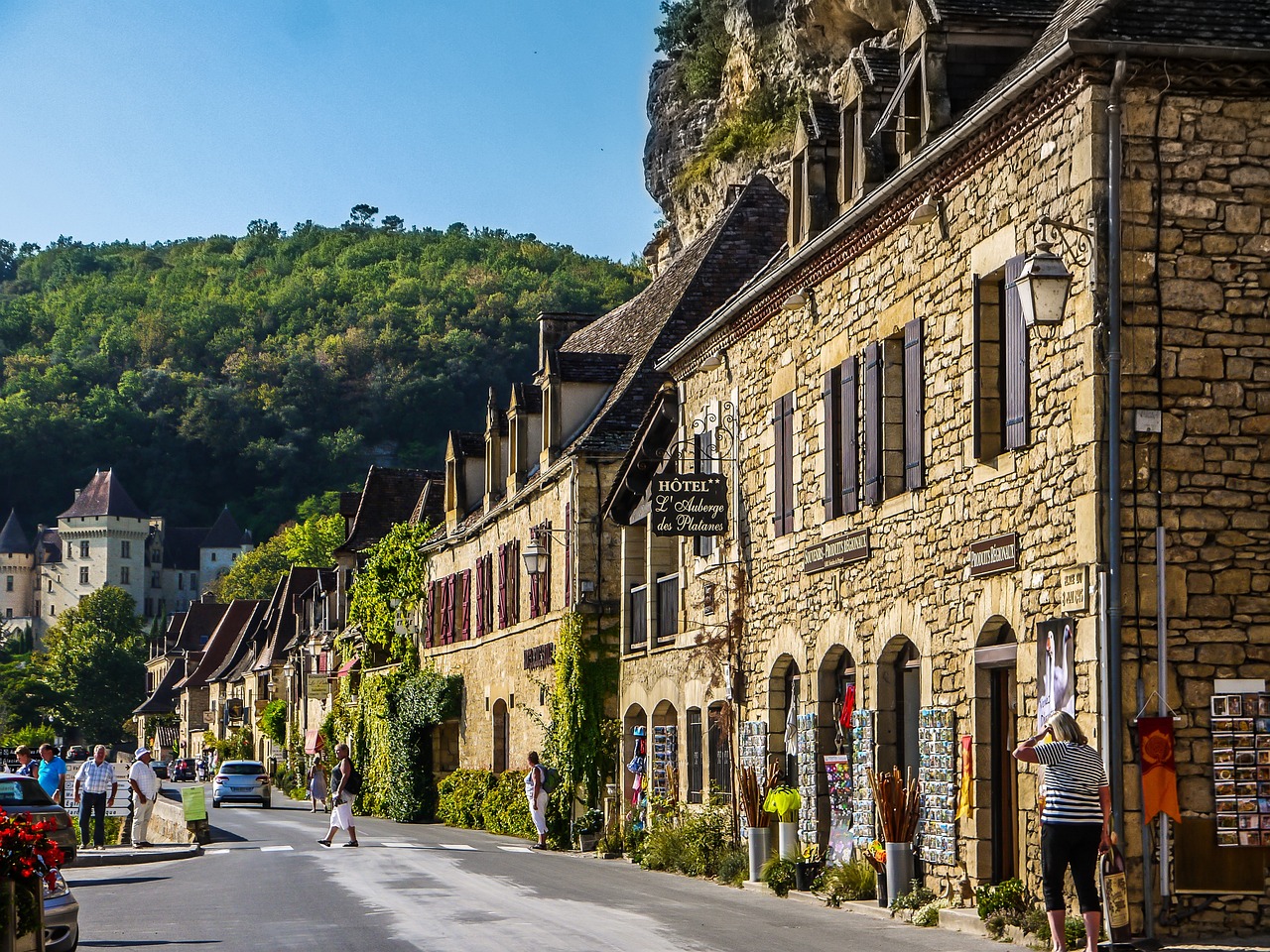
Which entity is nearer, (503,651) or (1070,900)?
(1070,900)

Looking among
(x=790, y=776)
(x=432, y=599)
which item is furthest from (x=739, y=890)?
(x=432, y=599)

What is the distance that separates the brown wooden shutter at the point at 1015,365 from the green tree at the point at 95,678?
123 metres

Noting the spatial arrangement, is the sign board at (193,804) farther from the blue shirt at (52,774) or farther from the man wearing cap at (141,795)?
the blue shirt at (52,774)

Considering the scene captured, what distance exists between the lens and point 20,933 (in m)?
10.3

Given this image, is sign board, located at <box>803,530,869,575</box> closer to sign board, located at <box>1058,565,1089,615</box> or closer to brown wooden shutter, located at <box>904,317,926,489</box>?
brown wooden shutter, located at <box>904,317,926,489</box>

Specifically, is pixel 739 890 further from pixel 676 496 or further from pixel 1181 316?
pixel 1181 316

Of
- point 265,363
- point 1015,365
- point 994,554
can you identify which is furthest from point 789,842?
point 265,363

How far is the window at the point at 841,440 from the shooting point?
59.2ft

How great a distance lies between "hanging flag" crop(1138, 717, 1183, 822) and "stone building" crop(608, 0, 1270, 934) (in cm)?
9

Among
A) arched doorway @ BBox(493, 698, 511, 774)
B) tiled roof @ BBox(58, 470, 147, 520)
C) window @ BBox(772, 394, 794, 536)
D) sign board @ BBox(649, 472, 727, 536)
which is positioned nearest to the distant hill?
tiled roof @ BBox(58, 470, 147, 520)

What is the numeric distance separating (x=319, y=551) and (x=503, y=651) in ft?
289

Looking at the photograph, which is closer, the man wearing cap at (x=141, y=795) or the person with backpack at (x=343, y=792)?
the person with backpack at (x=343, y=792)

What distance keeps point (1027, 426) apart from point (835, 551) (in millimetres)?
4450

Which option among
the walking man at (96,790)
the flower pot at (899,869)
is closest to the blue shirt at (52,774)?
the walking man at (96,790)
